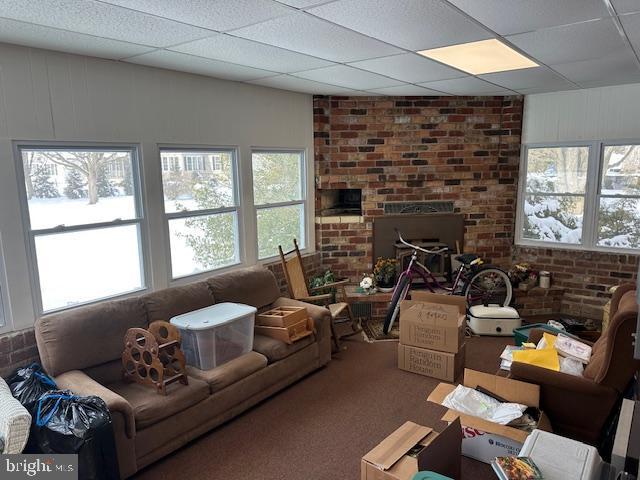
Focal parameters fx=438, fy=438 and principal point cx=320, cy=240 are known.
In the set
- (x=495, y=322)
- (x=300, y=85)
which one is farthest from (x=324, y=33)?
(x=495, y=322)

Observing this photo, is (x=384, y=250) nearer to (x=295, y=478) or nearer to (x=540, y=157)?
(x=540, y=157)

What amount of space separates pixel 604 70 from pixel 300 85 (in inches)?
106

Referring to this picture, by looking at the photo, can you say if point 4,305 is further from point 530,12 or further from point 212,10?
point 530,12

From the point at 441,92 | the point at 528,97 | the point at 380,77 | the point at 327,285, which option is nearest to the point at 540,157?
the point at 528,97

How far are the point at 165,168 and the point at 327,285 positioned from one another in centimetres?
191

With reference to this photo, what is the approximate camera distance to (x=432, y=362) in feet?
12.1

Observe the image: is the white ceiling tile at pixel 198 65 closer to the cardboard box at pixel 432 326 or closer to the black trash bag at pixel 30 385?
the black trash bag at pixel 30 385

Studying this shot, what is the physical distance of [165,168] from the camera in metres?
3.72

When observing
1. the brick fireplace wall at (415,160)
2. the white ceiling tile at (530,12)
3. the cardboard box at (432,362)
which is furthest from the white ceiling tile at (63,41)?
the cardboard box at (432,362)

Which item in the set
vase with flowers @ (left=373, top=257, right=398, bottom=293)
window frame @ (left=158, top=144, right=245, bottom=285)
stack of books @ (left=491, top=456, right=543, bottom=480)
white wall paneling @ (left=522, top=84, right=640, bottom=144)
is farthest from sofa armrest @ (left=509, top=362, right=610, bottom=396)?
white wall paneling @ (left=522, top=84, right=640, bottom=144)

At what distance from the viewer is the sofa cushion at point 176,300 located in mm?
3260

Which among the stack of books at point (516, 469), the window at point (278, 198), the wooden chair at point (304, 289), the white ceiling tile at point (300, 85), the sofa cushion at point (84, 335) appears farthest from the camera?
the window at point (278, 198)
